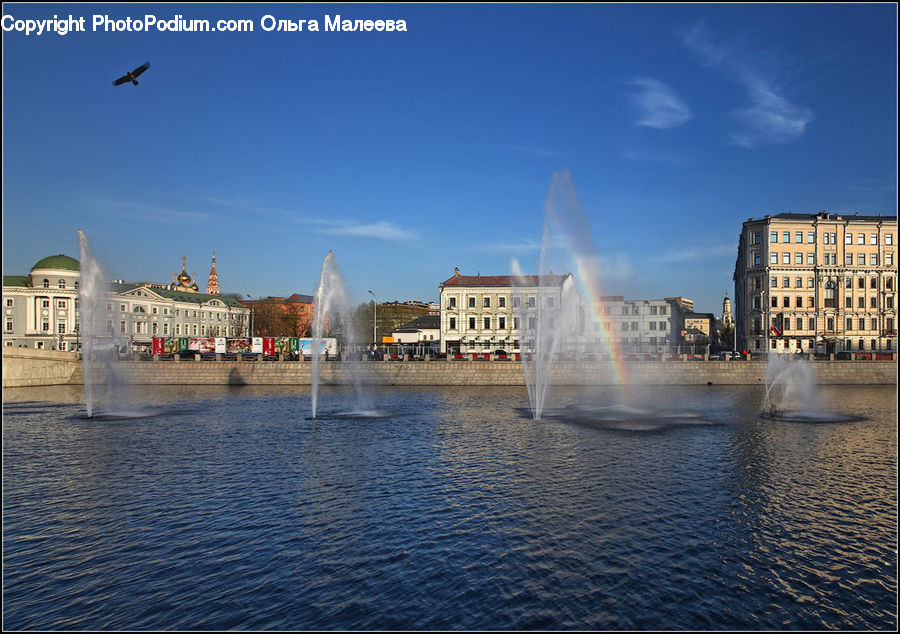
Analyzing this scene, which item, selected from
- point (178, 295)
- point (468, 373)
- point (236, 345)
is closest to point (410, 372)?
point (468, 373)

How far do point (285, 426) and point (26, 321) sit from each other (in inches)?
3735

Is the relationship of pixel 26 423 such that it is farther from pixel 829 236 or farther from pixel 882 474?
pixel 829 236

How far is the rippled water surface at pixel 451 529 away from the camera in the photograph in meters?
13.6

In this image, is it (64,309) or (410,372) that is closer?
(410,372)

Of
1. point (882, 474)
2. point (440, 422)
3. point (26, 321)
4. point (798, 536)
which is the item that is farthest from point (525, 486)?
point (26, 321)

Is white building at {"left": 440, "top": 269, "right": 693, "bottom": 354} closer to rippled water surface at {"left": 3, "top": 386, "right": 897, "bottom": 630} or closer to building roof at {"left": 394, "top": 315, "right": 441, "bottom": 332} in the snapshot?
building roof at {"left": 394, "top": 315, "right": 441, "bottom": 332}

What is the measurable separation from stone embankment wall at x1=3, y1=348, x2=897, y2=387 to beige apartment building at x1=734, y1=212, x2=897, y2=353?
15.5 m

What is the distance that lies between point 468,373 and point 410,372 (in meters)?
6.95

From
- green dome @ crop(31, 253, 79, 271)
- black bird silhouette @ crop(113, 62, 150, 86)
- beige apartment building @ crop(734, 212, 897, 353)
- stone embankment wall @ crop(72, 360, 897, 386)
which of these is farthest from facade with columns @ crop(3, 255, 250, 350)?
beige apartment building @ crop(734, 212, 897, 353)

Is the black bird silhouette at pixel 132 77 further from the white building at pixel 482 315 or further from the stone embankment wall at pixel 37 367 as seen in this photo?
the white building at pixel 482 315

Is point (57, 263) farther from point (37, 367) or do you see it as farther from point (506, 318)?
point (506, 318)

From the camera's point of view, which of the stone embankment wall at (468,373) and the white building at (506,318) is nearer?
the stone embankment wall at (468,373)

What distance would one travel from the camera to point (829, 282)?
88.9 meters

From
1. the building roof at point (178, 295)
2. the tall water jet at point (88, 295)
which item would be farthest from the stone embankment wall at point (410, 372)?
the building roof at point (178, 295)
